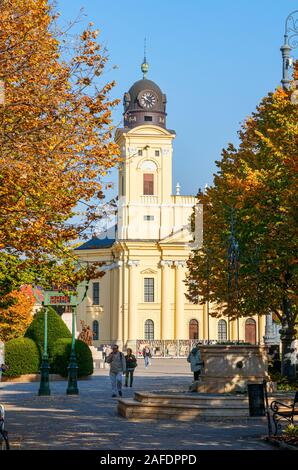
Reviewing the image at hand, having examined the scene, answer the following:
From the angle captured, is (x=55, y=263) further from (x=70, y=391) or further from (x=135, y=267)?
(x=135, y=267)

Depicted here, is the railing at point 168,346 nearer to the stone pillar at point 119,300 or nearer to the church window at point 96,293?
the stone pillar at point 119,300

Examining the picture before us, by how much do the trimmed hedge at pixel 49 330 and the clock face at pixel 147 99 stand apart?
51.0 metres

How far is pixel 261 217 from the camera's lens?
3114cm

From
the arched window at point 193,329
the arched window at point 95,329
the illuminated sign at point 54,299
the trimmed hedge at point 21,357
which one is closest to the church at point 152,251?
the arched window at point 193,329

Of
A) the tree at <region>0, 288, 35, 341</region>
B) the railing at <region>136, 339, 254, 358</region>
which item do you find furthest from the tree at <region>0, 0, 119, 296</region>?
the railing at <region>136, 339, 254, 358</region>

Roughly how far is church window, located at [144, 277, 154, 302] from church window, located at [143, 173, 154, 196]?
7.98 m

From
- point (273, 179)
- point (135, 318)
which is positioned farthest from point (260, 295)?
point (135, 318)

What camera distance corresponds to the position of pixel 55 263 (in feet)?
71.6

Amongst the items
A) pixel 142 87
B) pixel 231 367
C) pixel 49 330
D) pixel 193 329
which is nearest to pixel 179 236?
pixel 193 329

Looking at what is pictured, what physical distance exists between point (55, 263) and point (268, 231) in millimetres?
11093

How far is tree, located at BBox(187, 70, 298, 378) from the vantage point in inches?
1187

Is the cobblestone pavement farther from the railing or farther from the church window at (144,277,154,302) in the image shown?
the church window at (144,277,154,302)

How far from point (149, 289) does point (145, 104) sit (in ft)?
57.6
